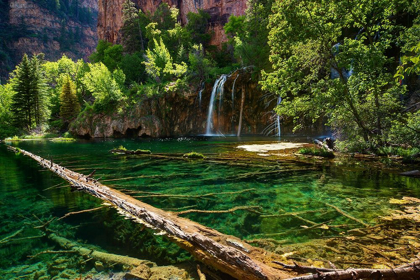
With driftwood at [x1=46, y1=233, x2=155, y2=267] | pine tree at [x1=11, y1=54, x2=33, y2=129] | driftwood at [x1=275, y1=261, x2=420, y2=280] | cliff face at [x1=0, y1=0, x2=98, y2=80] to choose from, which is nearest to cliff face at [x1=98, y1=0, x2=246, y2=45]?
pine tree at [x1=11, y1=54, x2=33, y2=129]

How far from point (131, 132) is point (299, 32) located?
107 ft

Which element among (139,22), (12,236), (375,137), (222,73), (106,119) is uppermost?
(139,22)

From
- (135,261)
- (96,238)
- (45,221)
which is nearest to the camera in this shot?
(135,261)

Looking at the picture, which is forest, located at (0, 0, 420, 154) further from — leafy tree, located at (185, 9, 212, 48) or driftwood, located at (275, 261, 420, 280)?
driftwood, located at (275, 261, 420, 280)

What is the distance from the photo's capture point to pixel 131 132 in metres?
38.5

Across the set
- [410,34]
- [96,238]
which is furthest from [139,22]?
[96,238]

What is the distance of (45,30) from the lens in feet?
340

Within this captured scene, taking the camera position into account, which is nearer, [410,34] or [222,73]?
[410,34]

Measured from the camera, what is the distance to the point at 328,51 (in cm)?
1124

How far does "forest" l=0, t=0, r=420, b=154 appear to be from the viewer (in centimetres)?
1018

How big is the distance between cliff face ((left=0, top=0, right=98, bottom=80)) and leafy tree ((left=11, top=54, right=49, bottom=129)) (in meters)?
59.1

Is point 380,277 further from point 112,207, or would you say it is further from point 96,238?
point 112,207

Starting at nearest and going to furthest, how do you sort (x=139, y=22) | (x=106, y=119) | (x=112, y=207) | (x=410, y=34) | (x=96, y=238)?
(x=96, y=238)
(x=112, y=207)
(x=410, y=34)
(x=106, y=119)
(x=139, y=22)

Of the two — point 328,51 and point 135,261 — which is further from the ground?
point 328,51
